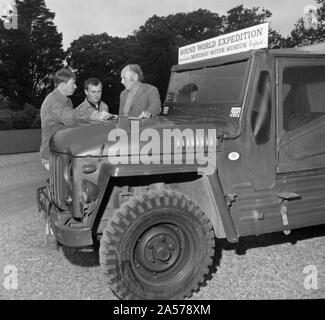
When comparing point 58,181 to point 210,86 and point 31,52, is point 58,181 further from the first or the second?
point 31,52

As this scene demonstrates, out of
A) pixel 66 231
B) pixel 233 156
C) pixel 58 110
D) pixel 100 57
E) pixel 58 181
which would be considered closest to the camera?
pixel 66 231

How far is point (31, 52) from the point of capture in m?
39.8

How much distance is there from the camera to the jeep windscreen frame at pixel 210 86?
444 cm

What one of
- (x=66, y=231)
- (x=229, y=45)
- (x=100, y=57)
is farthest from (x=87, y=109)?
(x=100, y=57)

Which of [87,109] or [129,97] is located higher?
[129,97]

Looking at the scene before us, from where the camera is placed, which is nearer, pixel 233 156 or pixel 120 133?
pixel 120 133

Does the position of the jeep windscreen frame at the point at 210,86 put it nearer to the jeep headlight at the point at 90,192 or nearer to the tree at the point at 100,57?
the jeep headlight at the point at 90,192

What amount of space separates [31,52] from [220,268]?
38.1 m

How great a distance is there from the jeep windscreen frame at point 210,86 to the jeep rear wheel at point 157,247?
1109 millimetres

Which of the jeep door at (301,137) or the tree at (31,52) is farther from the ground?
the tree at (31,52)

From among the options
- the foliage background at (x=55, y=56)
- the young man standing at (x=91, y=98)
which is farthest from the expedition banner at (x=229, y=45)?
the foliage background at (x=55, y=56)

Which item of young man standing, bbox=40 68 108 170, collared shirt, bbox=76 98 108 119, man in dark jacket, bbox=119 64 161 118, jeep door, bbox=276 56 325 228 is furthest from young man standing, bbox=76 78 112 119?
jeep door, bbox=276 56 325 228
